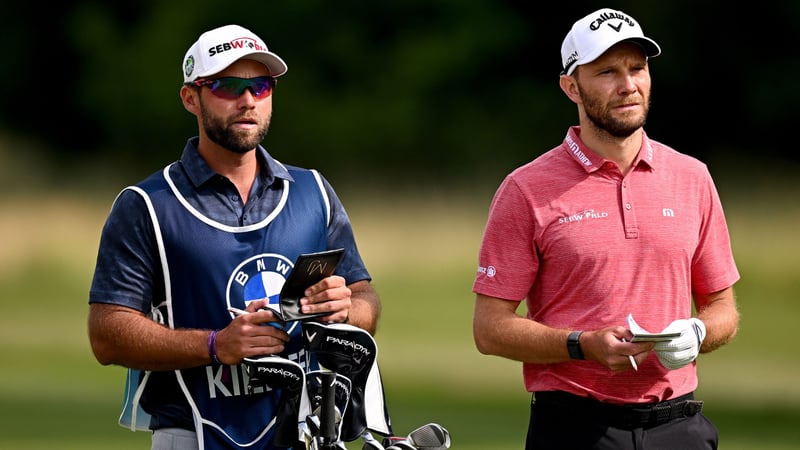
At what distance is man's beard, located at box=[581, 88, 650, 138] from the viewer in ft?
17.3

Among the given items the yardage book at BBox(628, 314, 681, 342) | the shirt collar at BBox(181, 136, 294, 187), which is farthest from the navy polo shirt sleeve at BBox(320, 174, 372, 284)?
the yardage book at BBox(628, 314, 681, 342)

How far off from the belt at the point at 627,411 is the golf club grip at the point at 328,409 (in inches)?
29.6

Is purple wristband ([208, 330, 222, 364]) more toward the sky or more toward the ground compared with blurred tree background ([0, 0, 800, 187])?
more toward the ground

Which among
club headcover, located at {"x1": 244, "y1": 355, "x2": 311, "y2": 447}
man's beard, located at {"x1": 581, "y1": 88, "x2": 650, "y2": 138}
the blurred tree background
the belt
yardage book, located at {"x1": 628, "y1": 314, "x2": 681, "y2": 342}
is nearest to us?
yardage book, located at {"x1": 628, "y1": 314, "x2": 681, "y2": 342}

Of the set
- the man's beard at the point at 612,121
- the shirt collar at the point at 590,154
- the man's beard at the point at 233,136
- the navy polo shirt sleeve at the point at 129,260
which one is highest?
the man's beard at the point at 233,136

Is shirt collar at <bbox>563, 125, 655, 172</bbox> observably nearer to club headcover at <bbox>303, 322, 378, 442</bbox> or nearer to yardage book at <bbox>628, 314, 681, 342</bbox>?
yardage book at <bbox>628, 314, 681, 342</bbox>

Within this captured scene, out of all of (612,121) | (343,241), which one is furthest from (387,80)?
(612,121)

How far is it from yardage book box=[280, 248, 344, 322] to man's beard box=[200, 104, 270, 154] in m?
0.52

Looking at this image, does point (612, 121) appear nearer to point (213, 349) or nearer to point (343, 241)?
point (343, 241)

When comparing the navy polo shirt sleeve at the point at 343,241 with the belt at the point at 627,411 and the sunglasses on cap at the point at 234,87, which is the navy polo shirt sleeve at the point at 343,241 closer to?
the sunglasses on cap at the point at 234,87

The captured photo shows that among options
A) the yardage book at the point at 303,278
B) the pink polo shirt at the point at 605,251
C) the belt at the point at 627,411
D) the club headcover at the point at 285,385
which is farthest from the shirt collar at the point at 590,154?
the club headcover at the point at 285,385

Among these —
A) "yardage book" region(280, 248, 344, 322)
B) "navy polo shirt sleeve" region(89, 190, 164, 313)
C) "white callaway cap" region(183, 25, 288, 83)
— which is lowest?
"yardage book" region(280, 248, 344, 322)

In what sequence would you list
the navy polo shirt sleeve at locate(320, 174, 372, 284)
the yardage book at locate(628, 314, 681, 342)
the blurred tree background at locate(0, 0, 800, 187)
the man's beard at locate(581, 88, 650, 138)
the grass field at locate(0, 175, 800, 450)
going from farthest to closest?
the blurred tree background at locate(0, 0, 800, 187), the grass field at locate(0, 175, 800, 450), the navy polo shirt sleeve at locate(320, 174, 372, 284), the man's beard at locate(581, 88, 650, 138), the yardage book at locate(628, 314, 681, 342)

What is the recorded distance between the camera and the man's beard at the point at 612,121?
527 centimetres
